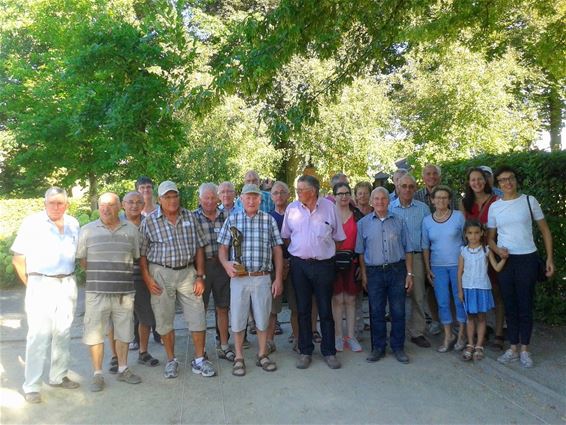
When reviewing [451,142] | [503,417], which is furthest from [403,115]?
[503,417]

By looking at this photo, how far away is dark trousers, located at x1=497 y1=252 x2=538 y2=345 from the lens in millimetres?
4934

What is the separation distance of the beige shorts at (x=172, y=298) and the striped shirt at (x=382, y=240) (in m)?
1.86

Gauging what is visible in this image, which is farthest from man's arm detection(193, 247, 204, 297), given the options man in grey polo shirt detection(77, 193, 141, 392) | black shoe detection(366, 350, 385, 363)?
black shoe detection(366, 350, 385, 363)

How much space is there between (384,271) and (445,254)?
0.74 metres

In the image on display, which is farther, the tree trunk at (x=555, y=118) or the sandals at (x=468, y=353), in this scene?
the tree trunk at (x=555, y=118)

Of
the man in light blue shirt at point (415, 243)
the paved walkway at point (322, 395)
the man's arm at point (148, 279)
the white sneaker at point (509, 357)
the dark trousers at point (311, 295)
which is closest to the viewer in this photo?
the paved walkway at point (322, 395)

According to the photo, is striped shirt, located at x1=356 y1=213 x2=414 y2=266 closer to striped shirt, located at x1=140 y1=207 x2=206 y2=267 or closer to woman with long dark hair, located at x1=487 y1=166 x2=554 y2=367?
woman with long dark hair, located at x1=487 y1=166 x2=554 y2=367

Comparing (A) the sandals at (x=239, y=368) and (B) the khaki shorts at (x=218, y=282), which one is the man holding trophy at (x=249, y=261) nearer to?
(A) the sandals at (x=239, y=368)

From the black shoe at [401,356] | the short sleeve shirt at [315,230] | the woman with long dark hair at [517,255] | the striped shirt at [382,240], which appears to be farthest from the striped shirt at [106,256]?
the woman with long dark hair at [517,255]

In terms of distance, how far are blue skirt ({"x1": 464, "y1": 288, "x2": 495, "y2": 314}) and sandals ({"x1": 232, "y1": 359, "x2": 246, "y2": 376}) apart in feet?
7.99

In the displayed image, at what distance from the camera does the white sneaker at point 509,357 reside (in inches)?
198

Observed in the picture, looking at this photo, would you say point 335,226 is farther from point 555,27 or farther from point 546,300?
point 555,27

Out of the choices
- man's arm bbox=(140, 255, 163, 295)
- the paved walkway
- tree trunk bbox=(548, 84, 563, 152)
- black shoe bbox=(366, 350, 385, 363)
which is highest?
tree trunk bbox=(548, 84, 563, 152)

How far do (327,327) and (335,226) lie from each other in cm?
107
